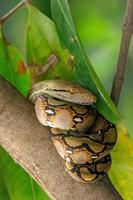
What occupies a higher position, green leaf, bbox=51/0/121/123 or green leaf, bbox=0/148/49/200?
green leaf, bbox=51/0/121/123

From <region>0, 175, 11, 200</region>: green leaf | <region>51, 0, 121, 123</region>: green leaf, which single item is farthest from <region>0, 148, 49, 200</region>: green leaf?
<region>51, 0, 121, 123</region>: green leaf

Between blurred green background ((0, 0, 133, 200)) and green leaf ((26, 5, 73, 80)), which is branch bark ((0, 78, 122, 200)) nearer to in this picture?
green leaf ((26, 5, 73, 80))

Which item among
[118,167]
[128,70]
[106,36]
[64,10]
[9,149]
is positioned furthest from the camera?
[128,70]

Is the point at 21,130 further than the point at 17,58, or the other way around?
the point at 17,58

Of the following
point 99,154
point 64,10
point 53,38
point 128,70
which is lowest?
point 128,70

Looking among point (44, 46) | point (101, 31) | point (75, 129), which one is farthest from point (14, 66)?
point (101, 31)

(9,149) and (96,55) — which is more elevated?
(9,149)

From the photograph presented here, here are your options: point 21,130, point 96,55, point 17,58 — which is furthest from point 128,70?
point 21,130

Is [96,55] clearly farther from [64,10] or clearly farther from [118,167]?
[64,10]
